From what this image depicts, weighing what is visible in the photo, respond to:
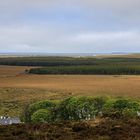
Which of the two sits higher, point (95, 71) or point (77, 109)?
point (77, 109)

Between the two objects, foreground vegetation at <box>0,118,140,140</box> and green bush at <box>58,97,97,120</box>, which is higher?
foreground vegetation at <box>0,118,140,140</box>

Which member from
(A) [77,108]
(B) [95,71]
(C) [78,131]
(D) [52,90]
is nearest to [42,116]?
(A) [77,108]

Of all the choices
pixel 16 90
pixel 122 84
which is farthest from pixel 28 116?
pixel 122 84

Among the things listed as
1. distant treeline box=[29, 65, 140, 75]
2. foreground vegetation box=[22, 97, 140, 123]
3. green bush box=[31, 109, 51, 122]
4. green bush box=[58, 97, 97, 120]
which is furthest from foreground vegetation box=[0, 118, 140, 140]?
distant treeline box=[29, 65, 140, 75]

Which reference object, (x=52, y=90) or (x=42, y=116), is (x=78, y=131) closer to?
(x=42, y=116)

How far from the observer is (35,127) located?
73.7ft

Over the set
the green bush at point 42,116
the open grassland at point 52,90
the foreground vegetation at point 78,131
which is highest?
the foreground vegetation at point 78,131

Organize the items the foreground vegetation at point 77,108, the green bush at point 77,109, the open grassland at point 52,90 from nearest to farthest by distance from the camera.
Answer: the foreground vegetation at point 77,108 < the green bush at point 77,109 < the open grassland at point 52,90

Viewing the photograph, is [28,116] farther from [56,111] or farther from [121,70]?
[121,70]

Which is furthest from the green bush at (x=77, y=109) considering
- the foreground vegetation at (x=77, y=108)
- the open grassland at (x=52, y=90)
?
the open grassland at (x=52, y=90)

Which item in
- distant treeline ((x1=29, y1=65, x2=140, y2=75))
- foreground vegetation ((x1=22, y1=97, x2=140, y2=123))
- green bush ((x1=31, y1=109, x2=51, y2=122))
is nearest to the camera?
green bush ((x1=31, y1=109, x2=51, y2=122))

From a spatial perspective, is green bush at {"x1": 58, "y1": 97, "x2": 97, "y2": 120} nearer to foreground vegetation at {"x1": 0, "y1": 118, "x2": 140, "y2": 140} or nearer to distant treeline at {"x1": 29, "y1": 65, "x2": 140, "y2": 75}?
foreground vegetation at {"x1": 0, "y1": 118, "x2": 140, "y2": 140}

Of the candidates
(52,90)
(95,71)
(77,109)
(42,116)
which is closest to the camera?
(42,116)

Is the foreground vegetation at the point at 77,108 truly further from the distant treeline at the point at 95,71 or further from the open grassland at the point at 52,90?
the distant treeline at the point at 95,71
